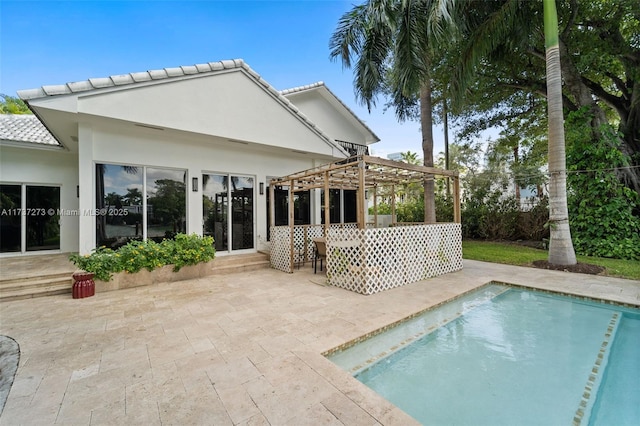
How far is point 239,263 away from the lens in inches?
327

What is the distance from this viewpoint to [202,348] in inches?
138

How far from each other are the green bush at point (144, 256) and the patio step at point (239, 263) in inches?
20.1

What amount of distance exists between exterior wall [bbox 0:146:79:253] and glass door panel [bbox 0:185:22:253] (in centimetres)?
36

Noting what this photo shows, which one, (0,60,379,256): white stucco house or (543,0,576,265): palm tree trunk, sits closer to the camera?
(0,60,379,256): white stucco house

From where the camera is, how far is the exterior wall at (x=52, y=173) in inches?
329

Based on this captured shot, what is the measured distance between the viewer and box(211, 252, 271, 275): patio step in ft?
25.7

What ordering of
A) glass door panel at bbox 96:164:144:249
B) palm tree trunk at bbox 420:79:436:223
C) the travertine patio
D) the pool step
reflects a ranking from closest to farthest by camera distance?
the travertine patio → the pool step → glass door panel at bbox 96:164:144:249 → palm tree trunk at bbox 420:79:436:223

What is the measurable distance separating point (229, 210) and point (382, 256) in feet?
17.6

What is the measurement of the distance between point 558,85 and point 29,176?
16.8m

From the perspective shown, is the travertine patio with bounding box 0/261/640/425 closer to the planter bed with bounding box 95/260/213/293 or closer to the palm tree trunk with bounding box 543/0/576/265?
the planter bed with bounding box 95/260/213/293

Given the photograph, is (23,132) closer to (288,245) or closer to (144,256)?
(144,256)

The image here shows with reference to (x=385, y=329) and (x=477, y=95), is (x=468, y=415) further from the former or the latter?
(x=477, y=95)

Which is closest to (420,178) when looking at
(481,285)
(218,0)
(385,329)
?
(481,285)

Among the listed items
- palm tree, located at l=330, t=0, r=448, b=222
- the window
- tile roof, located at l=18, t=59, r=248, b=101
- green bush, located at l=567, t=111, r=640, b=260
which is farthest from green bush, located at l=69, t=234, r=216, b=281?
green bush, located at l=567, t=111, r=640, b=260
